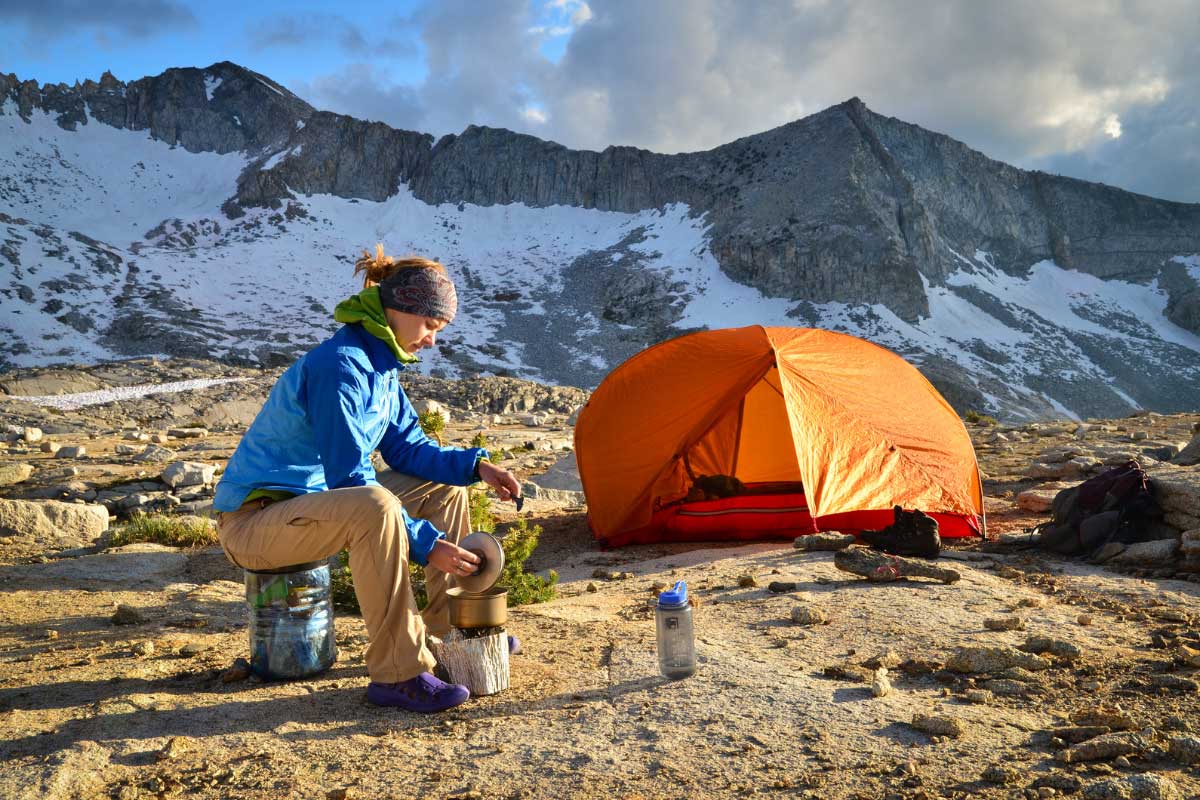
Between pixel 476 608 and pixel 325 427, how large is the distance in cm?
96

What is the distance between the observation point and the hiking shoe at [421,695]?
3.13 meters

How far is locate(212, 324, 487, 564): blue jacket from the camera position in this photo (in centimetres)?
308

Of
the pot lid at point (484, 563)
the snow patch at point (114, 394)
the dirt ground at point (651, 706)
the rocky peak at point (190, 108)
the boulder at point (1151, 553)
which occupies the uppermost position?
the rocky peak at point (190, 108)

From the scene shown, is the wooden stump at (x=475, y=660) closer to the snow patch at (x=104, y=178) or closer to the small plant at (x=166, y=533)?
the small plant at (x=166, y=533)

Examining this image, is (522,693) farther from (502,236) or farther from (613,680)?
(502,236)

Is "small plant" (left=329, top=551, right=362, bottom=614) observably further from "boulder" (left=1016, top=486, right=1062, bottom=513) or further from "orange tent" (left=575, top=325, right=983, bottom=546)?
"boulder" (left=1016, top=486, right=1062, bottom=513)

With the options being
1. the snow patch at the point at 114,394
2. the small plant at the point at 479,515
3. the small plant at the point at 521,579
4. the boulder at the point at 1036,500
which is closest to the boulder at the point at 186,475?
the small plant at the point at 479,515

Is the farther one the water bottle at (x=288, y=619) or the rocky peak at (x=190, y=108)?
the rocky peak at (x=190, y=108)

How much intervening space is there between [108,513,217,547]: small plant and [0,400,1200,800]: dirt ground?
5.36 ft

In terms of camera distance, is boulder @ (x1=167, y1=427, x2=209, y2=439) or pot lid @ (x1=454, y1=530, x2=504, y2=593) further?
boulder @ (x1=167, y1=427, x2=209, y2=439)

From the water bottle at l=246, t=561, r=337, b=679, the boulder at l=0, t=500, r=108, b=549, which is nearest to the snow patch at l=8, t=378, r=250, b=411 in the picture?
the boulder at l=0, t=500, r=108, b=549

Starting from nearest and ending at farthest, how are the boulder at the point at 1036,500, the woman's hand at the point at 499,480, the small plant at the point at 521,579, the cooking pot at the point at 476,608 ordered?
1. the cooking pot at the point at 476,608
2. the woman's hand at the point at 499,480
3. the small plant at the point at 521,579
4. the boulder at the point at 1036,500

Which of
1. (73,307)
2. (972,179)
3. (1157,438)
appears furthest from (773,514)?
(972,179)

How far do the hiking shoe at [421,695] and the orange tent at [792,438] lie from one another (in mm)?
3685
